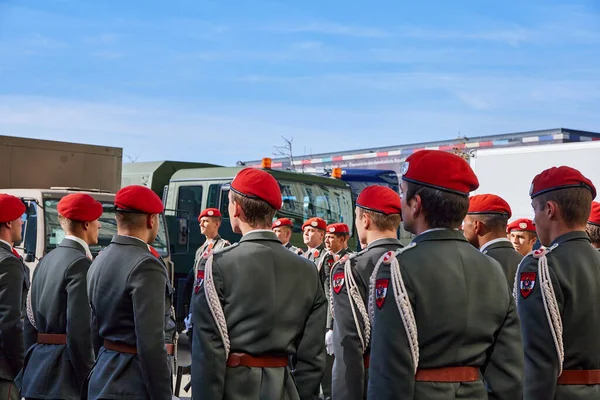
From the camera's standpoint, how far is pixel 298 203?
1550cm

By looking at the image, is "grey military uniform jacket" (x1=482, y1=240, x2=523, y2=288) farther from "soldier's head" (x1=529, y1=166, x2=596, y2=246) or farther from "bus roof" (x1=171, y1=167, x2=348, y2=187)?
"bus roof" (x1=171, y1=167, x2=348, y2=187)

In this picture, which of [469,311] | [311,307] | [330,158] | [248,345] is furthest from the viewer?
[330,158]

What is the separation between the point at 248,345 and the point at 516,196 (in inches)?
488

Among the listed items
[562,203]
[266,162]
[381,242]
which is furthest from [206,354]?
[266,162]

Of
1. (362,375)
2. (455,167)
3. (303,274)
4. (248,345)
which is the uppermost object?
(455,167)

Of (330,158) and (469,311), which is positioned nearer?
(469,311)

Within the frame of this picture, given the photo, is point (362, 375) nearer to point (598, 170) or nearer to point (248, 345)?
point (248, 345)

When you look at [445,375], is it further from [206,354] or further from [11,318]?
[11,318]

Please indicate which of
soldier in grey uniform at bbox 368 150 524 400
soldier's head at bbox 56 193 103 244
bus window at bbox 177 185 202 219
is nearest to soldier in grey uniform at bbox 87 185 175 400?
soldier's head at bbox 56 193 103 244

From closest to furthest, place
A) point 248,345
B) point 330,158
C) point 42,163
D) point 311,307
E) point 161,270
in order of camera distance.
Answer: point 248,345 → point 311,307 → point 161,270 → point 42,163 → point 330,158

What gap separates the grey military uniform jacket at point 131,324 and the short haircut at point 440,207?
1.59m

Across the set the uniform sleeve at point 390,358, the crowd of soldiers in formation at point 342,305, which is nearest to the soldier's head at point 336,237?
the crowd of soldiers in formation at point 342,305

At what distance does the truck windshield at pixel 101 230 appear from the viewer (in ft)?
34.2

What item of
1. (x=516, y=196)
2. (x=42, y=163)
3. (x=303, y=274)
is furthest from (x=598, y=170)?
(x=303, y=274)
